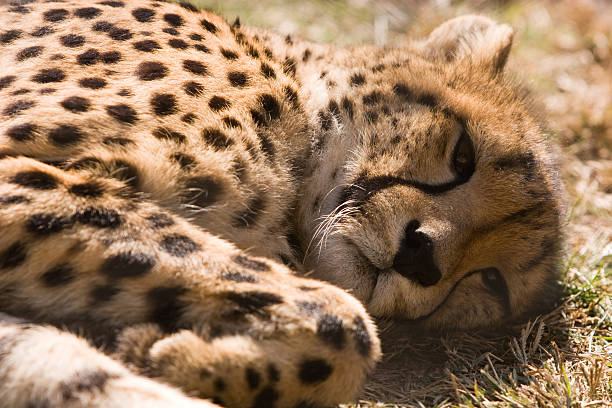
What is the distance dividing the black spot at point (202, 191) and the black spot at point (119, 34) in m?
0.62

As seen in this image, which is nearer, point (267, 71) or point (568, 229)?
point (267, 71)

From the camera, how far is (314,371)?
5.63 ft

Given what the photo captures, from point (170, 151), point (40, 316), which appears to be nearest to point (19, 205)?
point (40, 316)

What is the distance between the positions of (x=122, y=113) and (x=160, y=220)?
37 centimetres

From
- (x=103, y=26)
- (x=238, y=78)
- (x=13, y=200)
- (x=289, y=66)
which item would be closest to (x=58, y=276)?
(x=13, y=200)

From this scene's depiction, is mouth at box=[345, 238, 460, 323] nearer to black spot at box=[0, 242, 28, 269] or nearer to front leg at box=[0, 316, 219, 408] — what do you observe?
front leg at box=[0, 316, 219, 408]

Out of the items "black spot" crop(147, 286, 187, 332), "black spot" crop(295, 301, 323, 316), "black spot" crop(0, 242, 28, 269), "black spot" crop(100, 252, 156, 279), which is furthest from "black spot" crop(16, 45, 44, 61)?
"black spot" crop(295, 301, 323, 316)

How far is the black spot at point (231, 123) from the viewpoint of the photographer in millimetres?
2197

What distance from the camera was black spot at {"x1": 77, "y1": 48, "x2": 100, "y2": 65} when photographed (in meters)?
2.26

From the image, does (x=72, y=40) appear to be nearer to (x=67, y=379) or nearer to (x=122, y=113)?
(x=122, y=113)

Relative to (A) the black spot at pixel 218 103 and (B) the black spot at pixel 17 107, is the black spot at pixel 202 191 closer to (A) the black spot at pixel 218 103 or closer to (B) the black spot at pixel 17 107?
(A) the black spot at pixel 218 103

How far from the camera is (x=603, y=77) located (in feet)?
17.0

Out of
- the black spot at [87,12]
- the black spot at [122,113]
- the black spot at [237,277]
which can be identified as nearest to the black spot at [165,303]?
the black spot at [237,277]

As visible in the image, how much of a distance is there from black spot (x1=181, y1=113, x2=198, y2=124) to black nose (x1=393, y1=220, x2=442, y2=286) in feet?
2.37
